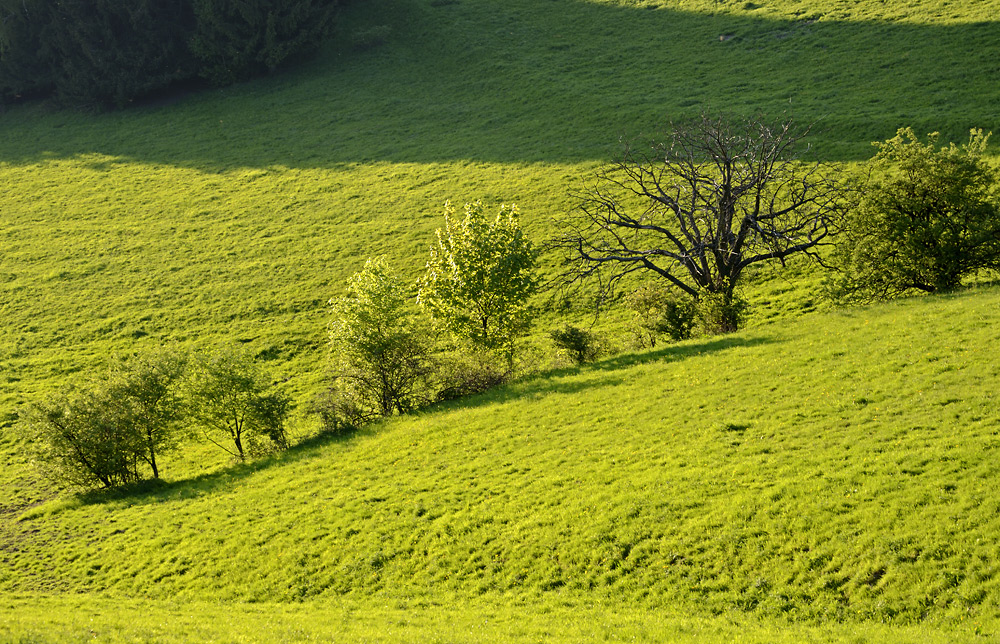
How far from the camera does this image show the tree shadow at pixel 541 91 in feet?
226

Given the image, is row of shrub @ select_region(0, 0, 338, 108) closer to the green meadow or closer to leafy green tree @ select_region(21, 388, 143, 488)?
the green meadow

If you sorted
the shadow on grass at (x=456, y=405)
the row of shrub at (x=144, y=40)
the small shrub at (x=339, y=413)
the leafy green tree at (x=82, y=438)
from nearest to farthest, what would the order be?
the shadow on grass at (x=456, y=405) < the leafy green tree at (x=82, y=438) < the small shrub at (x=339, y=413) < the row of shrub at (x=144, y=40)

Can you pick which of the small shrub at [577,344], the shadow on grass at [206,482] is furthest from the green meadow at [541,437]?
the small shrub at [577,344]

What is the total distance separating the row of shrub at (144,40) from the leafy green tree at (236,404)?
70.7m

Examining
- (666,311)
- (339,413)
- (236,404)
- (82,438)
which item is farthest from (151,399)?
(666,311)

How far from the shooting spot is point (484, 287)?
1601 inches

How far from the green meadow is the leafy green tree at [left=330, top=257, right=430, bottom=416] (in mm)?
2794

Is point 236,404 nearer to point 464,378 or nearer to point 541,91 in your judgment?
point 464,378

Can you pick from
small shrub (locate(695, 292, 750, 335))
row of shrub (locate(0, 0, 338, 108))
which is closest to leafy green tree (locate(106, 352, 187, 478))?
small shrub (locate(695, 292, 750, 335))

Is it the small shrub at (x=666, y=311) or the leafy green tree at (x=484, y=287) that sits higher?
the leafy green tree at (x=484, y=287)

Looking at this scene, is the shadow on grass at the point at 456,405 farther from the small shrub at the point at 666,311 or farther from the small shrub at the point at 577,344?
the small shrub at the point at 666,311

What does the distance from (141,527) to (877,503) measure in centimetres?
2708

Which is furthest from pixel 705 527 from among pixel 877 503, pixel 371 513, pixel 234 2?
pixel 234 2

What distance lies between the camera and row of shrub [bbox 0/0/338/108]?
97.8 m
